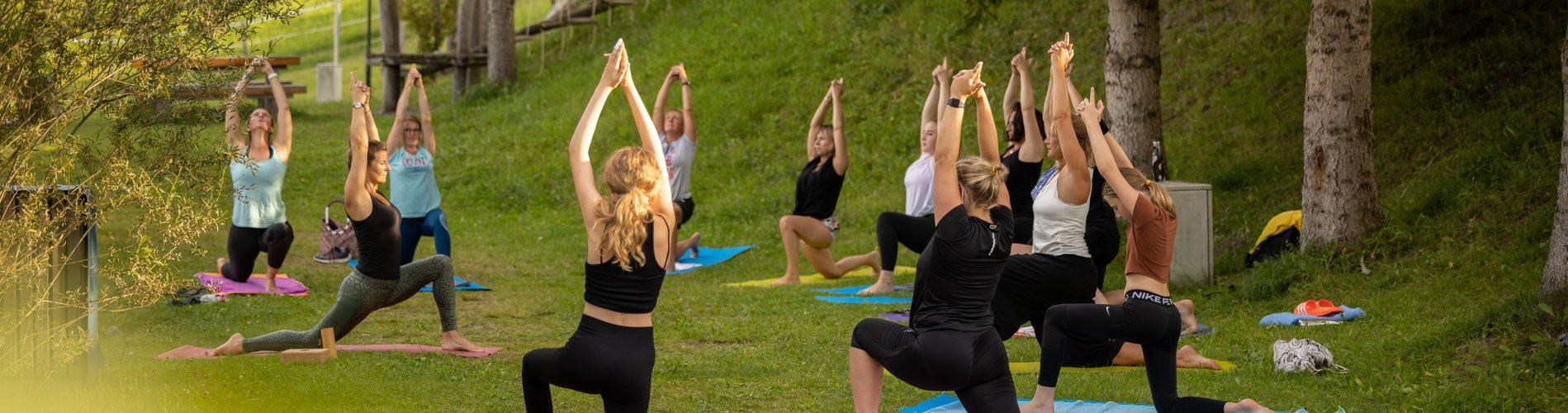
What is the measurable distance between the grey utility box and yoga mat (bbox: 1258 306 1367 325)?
4.84ft

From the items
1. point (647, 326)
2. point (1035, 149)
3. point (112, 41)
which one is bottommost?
point (647, 326)

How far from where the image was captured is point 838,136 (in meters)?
11.2

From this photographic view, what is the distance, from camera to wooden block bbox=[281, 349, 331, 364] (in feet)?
23.5

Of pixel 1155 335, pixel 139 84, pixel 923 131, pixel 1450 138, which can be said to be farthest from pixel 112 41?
pixel 1450 138

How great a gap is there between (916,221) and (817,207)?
131 cm

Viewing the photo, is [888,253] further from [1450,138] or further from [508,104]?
[508,104]

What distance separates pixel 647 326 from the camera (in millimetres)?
4930

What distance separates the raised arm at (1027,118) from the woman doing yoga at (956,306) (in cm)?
275

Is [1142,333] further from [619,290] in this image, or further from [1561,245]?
[1561,245]

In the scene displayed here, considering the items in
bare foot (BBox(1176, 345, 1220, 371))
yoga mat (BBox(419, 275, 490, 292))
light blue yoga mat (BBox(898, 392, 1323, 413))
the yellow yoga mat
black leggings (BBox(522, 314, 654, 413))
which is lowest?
light blue yoga mat (BBox(898, 392, 1323, 413))

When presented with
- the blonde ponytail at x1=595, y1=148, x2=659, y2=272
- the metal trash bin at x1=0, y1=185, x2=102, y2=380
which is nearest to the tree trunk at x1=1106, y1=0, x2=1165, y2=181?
the blonde ponytail at x1=595, y1=148, x2=659, y2=272

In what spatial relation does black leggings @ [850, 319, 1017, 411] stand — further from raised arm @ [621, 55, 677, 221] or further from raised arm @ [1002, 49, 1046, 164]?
raised arm @ [1002, 49, 1046, 164]

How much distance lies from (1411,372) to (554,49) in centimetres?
1963

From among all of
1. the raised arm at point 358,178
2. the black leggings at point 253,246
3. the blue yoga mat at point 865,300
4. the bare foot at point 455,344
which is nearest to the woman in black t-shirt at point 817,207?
the blue yoga mat at point 865,300
